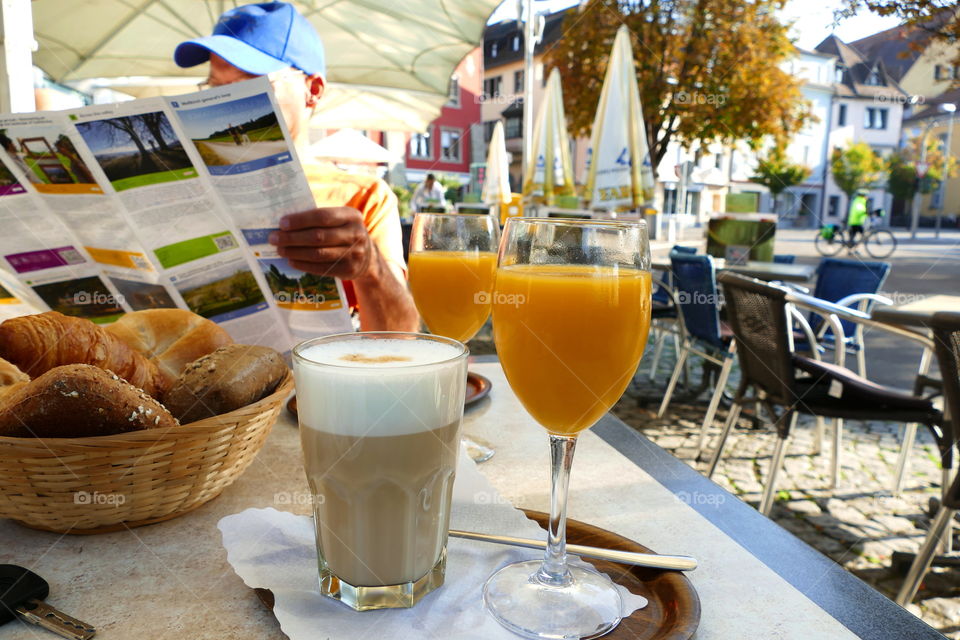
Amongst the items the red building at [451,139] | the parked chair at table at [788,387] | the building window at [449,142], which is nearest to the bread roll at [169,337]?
the parked chair at table at [788,387]

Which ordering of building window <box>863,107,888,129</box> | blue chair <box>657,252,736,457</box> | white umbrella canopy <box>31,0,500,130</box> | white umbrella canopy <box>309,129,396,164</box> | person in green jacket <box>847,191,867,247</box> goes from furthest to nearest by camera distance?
building window <box>863,107,888,129</box>, person in green jacket <box>847,191,867,247</box>, white umbrella canopy <box>309,129,396,164</box>, blue chair <box>657,252,736,457</box>, white umbrella canopy <box>31,0,500,130</box>

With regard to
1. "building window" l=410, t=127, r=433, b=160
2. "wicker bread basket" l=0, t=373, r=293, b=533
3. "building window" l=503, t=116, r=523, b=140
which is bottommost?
"wicker bread basket" l=0, t=373, r=293, b=533

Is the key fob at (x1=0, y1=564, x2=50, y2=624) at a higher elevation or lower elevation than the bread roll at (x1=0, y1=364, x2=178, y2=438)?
lower

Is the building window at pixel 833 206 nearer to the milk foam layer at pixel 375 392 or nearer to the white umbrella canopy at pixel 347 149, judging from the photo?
the white umbrella canopy at pixel 347 149

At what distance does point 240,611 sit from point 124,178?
2.58ft

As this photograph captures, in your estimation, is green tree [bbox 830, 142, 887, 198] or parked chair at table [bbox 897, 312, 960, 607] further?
green tree [bbox 830, 142, 887, 198]

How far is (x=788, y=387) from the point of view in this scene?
2527 millimetres

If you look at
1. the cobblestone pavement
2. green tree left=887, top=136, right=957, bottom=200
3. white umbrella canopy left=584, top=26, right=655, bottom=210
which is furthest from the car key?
green tree left=887, top=136, right=957, bottom=200

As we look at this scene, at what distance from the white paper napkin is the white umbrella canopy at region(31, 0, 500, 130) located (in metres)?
3.12

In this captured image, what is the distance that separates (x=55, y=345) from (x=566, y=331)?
0.66m

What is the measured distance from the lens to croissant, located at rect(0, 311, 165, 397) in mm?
825

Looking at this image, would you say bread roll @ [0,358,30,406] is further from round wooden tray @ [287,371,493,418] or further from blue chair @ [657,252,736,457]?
blue chair @ [657,252,736,457]

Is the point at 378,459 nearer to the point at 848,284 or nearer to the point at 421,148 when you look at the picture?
the point at 848,284

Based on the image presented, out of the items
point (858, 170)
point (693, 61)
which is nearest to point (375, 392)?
point (693, 61)
